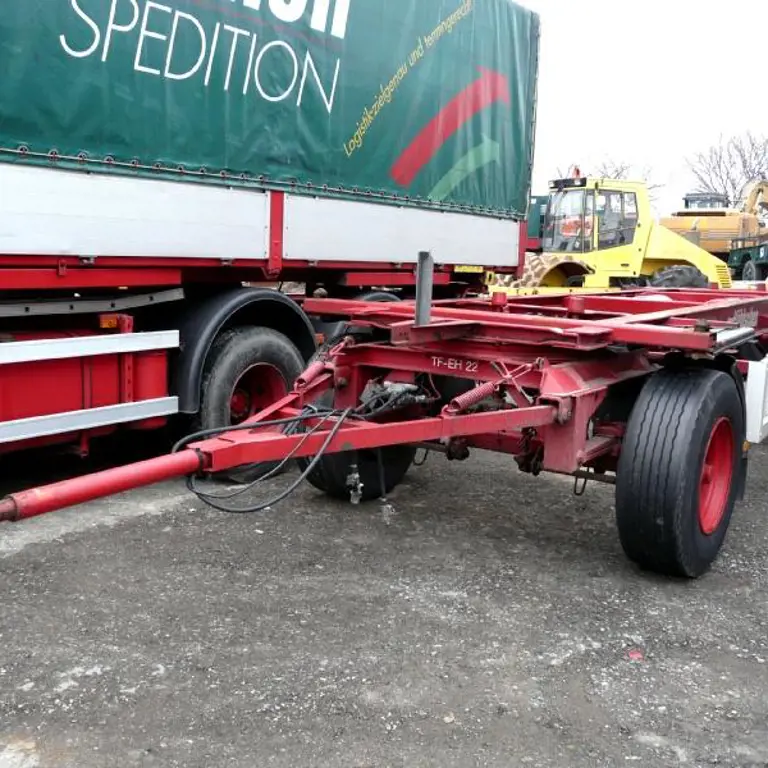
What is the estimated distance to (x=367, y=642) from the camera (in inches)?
149

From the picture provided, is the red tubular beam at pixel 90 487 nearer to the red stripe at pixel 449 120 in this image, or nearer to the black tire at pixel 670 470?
the black tire at pixel 670 470

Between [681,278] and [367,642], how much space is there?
416 inches

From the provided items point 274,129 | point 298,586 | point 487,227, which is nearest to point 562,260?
point 487,227

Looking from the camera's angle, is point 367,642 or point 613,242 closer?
point 367,642

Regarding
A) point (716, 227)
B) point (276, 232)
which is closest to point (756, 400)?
point (276, 232)

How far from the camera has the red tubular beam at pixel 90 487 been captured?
2.67 m

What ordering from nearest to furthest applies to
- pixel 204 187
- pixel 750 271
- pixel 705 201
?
pixel 204 187
pixel 750 271
pixel 705 201

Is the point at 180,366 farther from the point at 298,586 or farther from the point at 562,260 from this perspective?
the point at 562,260

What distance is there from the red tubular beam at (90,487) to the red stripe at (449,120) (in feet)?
15.3

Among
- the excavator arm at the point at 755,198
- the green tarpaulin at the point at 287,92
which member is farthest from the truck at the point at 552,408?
the excavator arm at the point at 755,198

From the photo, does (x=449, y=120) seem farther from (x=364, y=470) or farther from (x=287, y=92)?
(x=364, y=470)

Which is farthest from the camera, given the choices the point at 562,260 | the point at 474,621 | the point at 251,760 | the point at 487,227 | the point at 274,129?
the point at 562,260

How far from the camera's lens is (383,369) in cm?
511

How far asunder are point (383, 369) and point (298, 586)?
136 cm
